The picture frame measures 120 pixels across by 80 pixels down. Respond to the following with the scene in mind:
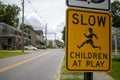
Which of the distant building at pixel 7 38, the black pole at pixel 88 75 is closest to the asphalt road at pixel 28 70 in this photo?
the black pole at pixel 88 75

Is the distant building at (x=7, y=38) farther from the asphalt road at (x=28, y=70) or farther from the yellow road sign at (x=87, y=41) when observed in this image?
the yellow road sign at (x=87, y=41)

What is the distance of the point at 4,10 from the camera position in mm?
127312

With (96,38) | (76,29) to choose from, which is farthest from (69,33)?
(96,38)

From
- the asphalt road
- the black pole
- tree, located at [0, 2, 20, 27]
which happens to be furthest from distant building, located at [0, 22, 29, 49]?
the black pole

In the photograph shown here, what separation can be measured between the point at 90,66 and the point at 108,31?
1.59 feet

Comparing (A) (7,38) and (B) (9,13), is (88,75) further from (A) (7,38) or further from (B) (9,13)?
(B) (9,13)

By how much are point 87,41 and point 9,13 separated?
126 metres

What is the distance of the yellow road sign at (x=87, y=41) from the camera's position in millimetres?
3844

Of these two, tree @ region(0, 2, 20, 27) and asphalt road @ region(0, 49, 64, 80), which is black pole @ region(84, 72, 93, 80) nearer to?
asphalt road @ region(0, 49, 64, 80)

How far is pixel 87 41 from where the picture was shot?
12.8 feet

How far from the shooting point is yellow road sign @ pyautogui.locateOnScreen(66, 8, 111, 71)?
12.6 feet

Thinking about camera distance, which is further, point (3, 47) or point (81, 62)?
point (3, 47)

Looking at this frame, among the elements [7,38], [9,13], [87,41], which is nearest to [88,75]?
[87,41]

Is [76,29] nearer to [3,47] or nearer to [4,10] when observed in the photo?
[3,47]
